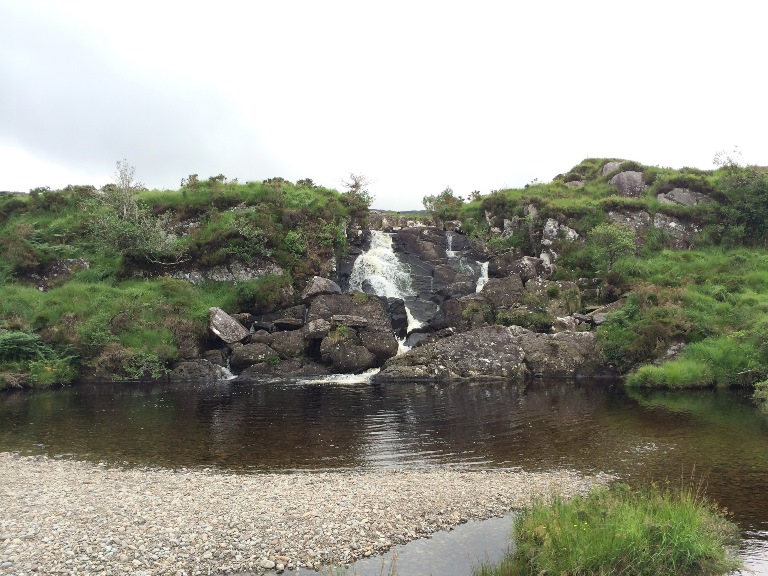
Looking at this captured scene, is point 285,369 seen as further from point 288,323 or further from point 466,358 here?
point 466,358

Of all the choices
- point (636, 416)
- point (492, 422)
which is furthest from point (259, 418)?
point (636, 416)

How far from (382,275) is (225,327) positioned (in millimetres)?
16397

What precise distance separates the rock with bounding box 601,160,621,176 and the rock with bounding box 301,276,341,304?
45245 mm

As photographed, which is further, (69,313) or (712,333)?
(69,313)

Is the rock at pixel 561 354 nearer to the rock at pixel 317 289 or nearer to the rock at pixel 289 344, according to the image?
the rock at pixel 317 289

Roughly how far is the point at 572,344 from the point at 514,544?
29.8m

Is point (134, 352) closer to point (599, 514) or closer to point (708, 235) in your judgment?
point (599, 514)

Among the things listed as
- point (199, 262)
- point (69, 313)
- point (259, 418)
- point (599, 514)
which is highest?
point (199, 262)

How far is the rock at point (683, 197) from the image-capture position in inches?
2285

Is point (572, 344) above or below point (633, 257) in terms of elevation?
below

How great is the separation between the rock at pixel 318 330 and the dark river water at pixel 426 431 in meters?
7.28

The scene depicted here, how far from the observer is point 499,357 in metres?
37.7

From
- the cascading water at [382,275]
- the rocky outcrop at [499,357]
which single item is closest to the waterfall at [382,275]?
the cascading water at [382,275]

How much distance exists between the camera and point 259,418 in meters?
24.8
